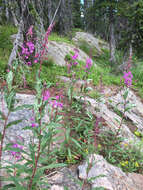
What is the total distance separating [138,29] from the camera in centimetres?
898

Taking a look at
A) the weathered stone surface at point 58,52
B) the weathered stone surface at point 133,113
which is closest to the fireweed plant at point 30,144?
the weathered stone surface at point 133,113

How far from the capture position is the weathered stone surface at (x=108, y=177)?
2.02 meters

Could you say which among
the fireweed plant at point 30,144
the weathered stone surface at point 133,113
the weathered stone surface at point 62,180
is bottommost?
the weathered stone surface at point 133,113

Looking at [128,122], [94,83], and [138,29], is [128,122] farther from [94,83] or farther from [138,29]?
[138,29]

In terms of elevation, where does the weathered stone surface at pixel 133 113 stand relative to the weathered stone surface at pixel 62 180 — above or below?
below

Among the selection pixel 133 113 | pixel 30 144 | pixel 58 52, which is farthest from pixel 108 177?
pixel 58 52

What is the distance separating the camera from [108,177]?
212 cm

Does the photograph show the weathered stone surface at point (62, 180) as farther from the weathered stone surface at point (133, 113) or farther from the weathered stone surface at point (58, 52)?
the weathered stone surface at point (58, 52)

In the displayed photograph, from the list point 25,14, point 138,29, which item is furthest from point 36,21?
point 138,29

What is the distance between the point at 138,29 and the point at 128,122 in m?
6.70

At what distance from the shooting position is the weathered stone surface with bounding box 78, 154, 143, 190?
2023 mm

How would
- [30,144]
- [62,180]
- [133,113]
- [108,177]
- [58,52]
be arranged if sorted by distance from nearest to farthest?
[30,144] < [62,180] < [108,177] < [133,113] < [58,52]

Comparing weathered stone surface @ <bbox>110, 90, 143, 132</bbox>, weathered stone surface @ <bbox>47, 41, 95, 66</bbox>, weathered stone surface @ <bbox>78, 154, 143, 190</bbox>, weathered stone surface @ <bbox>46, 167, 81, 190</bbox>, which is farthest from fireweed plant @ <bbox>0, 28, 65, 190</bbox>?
weathered stone surface @ <bbox>47, 41, 95, 66</bbox>

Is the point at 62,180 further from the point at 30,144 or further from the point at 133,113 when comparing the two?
the point at 133,113
